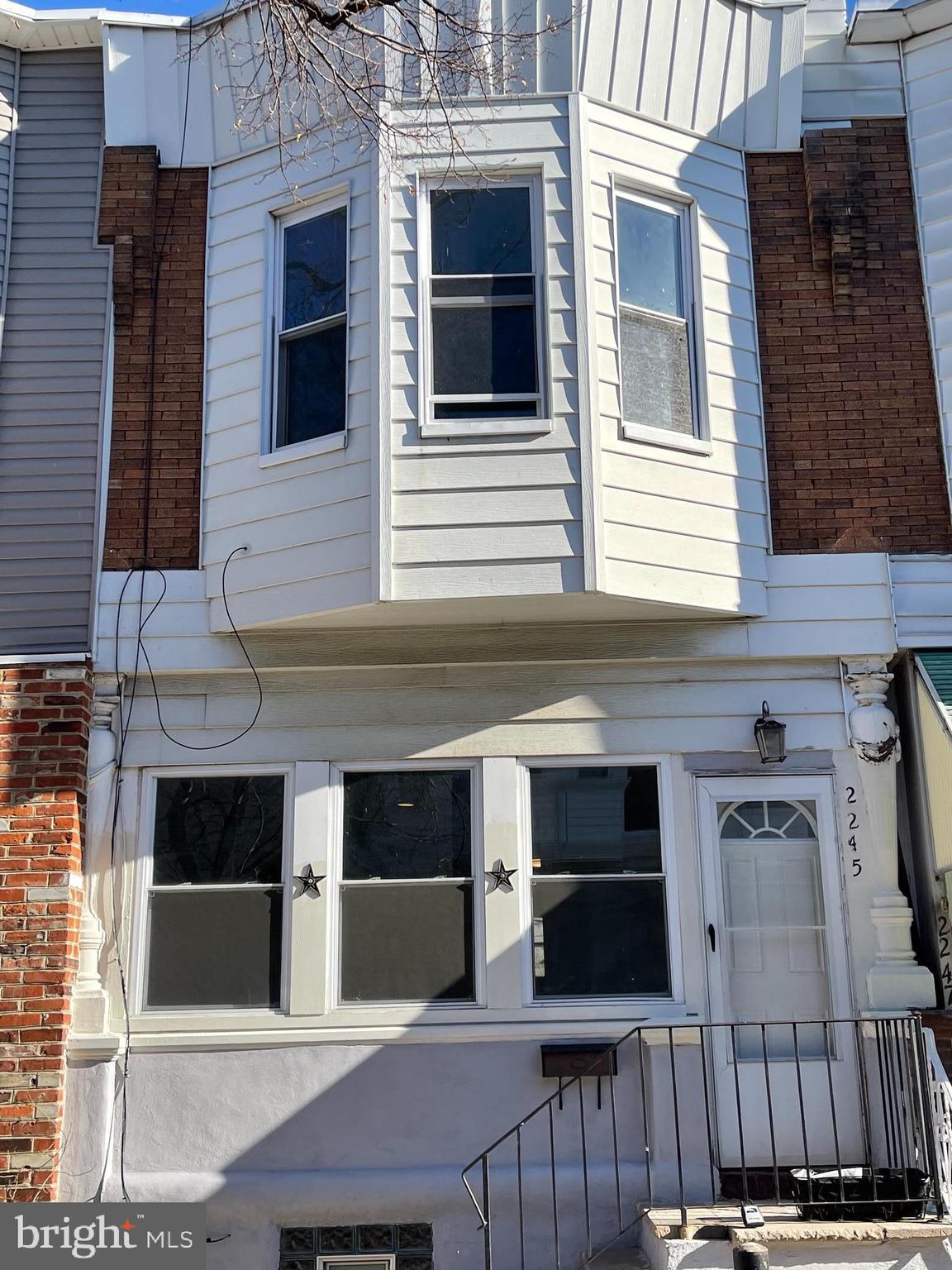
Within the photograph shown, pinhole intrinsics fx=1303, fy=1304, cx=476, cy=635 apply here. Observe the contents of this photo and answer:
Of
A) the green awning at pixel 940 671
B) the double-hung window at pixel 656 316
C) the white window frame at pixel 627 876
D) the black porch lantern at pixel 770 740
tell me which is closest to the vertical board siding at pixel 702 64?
the double-hung window at pixel 656 316

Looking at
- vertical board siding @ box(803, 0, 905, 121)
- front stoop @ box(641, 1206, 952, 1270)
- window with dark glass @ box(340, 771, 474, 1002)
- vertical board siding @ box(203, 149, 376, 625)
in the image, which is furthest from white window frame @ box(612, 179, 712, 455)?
front stoop @ box(641, 1206, 952, 1270)

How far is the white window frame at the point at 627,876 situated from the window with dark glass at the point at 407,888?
321 mm

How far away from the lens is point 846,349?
26.9 feet

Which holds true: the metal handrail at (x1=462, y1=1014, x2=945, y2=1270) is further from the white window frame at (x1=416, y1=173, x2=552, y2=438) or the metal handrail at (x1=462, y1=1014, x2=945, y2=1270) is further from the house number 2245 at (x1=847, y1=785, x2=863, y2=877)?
the white window frame at (x1=416, y1=173, x2=552, y2=438)

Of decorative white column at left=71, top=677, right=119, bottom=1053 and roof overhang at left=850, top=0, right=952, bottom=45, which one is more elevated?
roof overhang at left=850, top=0, right=952, bottom=45

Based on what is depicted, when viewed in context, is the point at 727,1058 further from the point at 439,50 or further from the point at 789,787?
the point at 439,50

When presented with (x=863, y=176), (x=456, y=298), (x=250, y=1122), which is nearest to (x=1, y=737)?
(x=250, y=1122)

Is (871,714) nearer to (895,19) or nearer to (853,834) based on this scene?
(853,834)

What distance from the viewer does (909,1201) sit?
239 inches

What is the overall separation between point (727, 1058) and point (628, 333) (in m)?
4.18

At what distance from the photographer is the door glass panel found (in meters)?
7.31

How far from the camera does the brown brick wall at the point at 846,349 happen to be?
796cm

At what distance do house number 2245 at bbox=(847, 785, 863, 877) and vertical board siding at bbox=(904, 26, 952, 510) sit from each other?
2142mm

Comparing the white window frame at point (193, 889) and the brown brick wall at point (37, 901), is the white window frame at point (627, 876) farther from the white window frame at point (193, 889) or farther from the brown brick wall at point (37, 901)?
the brown brick wall at point (37, 901)
